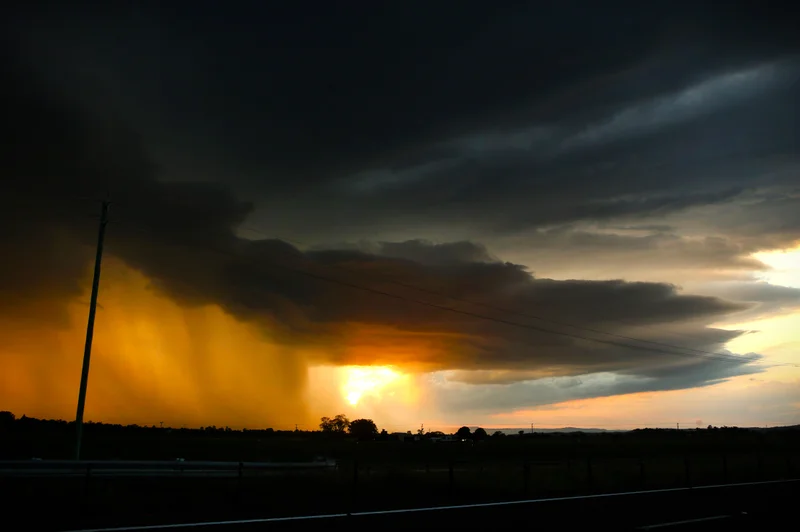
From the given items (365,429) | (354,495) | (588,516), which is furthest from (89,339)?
(365,429)

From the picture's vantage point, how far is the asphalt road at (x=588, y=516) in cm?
1479

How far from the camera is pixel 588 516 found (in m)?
17.2

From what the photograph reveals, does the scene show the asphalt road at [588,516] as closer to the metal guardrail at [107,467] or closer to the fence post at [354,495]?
the fence post at [354,495]

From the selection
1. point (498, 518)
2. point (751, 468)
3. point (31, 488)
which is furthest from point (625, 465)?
point (31, 488)

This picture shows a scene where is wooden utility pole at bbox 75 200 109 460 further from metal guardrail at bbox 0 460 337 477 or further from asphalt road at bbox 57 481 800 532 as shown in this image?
asphalt road at bbox 57 481 800 532

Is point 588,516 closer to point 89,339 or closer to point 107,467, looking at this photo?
point 107,467

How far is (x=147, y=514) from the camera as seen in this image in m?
16.9

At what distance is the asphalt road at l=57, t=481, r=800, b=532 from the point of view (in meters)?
14.8

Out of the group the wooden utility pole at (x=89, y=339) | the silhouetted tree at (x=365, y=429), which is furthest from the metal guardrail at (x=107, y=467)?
the silhouetted tree at (x=365, y=429)

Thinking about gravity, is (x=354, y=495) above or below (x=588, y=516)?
below

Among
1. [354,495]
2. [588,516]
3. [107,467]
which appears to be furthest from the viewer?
[107,467]

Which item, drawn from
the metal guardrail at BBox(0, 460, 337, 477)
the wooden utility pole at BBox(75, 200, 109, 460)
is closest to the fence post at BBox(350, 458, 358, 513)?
the metal guardrail at BBox(0, 460, 337, 477)

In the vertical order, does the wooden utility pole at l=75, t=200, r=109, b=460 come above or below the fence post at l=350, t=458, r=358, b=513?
above

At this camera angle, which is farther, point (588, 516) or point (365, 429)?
point (365, 429)
